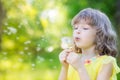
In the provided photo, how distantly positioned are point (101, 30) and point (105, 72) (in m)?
0.24

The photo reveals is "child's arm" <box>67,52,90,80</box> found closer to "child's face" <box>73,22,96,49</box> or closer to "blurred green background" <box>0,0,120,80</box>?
"child's face" <box>73,22,96,49</box>

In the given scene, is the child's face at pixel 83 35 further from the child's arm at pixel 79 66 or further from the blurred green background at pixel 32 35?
the blurred green background at pixel 32 35

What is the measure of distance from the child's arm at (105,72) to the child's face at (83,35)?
16 cm

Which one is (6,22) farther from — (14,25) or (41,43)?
(41,43)

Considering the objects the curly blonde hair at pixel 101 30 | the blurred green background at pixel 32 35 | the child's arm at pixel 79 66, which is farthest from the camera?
the blurred green background at pixel 32 35

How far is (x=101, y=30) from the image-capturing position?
2.51 meters

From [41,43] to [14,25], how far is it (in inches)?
16.7

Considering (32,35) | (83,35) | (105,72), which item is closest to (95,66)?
(105,72)

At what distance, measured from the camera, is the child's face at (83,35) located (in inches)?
96.8

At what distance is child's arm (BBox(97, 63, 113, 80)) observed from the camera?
7.93ft

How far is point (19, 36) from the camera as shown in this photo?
19.8 feet

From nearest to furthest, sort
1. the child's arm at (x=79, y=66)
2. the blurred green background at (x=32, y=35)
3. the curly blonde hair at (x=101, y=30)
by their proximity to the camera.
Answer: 1. the child's arm at (x=79, y=66)
2. the curly blonde hair at (x=101, y=30)
3. the blurred green background at (x=32, y=35)

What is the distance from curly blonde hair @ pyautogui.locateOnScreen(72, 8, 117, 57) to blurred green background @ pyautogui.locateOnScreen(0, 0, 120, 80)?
3378mm

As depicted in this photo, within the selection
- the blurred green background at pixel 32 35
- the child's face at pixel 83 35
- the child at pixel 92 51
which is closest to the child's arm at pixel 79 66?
the child at pixel 92 51
